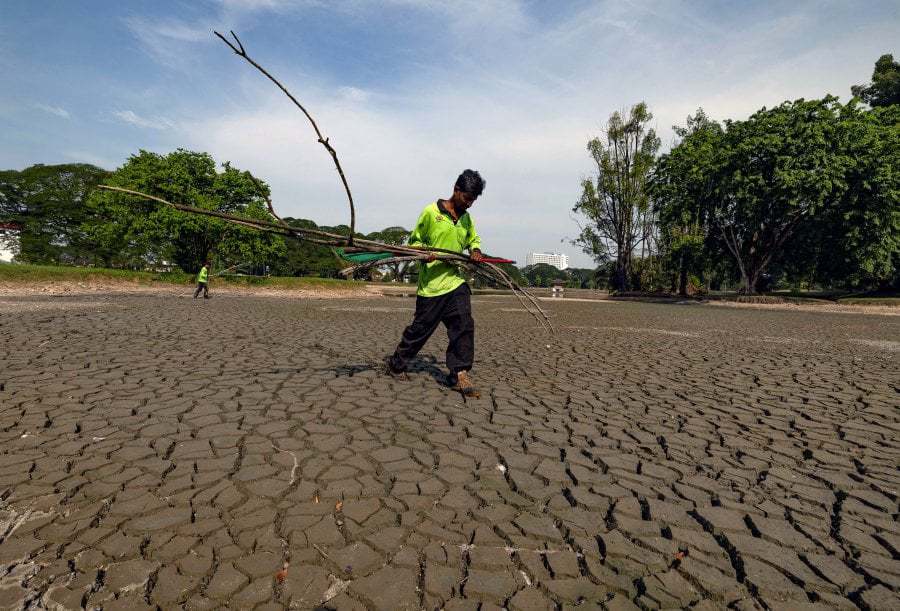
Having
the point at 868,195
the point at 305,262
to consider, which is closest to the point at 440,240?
the point at 868,195

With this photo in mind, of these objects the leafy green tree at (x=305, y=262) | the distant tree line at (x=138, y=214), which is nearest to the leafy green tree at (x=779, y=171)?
the distant tree line at (x=138, y=214)

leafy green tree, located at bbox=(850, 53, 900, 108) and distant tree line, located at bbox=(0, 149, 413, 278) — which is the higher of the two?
leafy green tree, located at bbox=(850, 53, 900, 108)

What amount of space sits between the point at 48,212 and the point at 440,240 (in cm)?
5459

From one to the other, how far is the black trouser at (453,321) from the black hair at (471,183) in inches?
36.8

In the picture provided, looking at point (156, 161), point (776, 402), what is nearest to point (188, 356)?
point (776, 402)

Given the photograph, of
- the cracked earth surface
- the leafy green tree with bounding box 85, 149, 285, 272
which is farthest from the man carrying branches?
the leafy green tree with bounding box 85, 149, 285, 272

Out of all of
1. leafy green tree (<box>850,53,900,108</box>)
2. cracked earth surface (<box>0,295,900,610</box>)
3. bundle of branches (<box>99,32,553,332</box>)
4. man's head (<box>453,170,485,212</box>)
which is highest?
leafy green tree (<box>850,53,900,108</box>)

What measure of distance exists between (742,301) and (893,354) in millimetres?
19796

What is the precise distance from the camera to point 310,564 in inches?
74.5

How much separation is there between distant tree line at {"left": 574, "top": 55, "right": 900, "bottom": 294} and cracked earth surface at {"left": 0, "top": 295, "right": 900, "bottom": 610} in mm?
22512

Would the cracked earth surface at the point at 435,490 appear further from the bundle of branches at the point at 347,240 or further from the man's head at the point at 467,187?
the man's head at the point at 467,187

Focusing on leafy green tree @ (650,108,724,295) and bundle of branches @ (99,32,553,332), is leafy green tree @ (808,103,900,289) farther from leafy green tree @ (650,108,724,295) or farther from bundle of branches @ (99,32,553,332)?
bundle of branches @ (99,32,553,332)

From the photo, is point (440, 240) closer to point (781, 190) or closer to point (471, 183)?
point (471, 183)

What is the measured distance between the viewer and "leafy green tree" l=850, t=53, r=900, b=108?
31.5m
